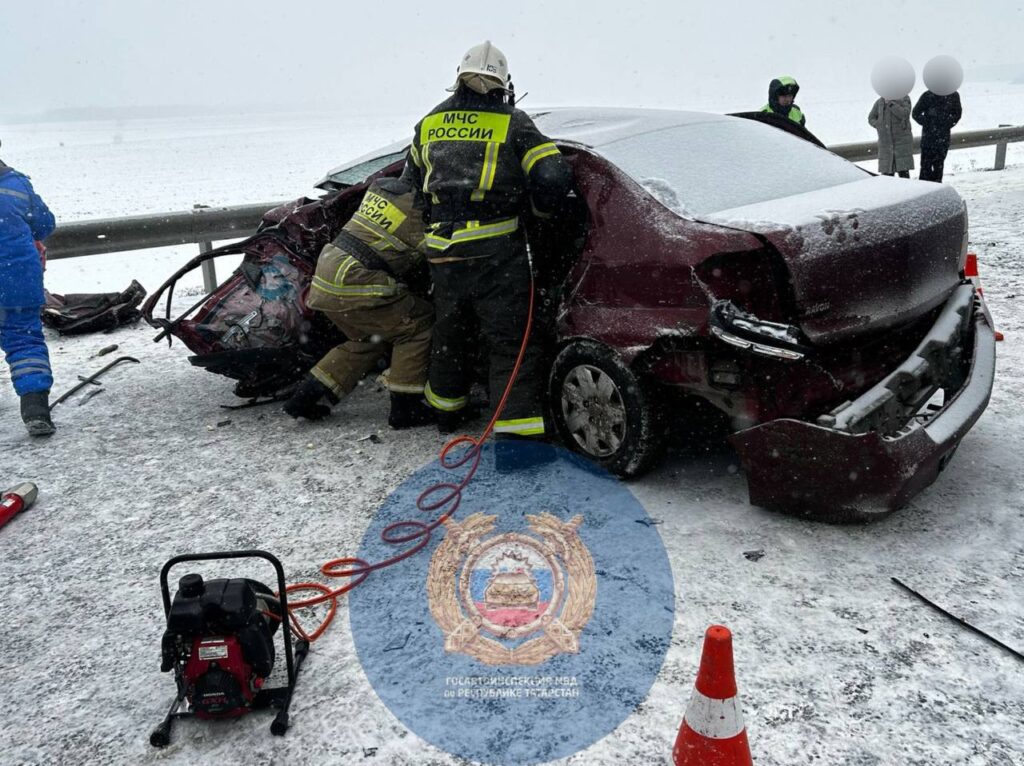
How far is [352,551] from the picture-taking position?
3.30m

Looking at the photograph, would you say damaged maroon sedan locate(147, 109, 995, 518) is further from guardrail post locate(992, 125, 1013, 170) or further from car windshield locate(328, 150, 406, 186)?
guardrail post locate(992, 125, 1013, 170)

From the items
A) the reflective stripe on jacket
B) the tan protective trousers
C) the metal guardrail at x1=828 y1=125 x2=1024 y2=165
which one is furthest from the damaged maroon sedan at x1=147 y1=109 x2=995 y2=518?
the metal guardrail at x1=828 y1=125 x2=1024 y2=165

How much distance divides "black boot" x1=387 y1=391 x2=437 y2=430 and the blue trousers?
78.7 inches

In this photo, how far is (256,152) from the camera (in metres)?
32.4

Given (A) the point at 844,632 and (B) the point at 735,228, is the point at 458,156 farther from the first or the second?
(A) the point at 844,632

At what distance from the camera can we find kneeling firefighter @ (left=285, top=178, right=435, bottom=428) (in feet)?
14.0

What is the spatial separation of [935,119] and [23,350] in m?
9.72

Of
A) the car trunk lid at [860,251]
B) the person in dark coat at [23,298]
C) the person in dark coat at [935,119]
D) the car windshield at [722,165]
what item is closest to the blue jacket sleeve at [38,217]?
the person in dark coat at [23,298]

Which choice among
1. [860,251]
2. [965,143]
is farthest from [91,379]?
[965,143]

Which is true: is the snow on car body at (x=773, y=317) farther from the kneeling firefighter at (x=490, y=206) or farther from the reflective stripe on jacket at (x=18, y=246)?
the reflective stripe on jacket at (x=18, y=246)

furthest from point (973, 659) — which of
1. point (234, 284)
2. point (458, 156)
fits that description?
point (234, 284)

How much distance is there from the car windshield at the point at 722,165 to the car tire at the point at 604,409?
0.72m

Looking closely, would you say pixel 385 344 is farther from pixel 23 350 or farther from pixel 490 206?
pixel 23 350

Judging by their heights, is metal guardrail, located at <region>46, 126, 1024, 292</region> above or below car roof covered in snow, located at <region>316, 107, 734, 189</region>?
Answer: below
